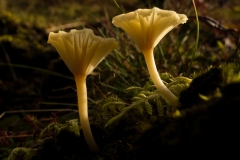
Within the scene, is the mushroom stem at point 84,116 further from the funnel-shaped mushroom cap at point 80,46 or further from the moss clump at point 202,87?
the moss clump at point 202,87

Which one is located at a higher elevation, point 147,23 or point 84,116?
point 147,23

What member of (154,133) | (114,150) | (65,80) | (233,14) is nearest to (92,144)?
(114,150)

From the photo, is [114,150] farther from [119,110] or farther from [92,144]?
[119,110]

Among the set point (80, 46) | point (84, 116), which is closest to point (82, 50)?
point (80, 46)

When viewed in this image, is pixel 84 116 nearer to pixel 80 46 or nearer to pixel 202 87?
pixel 80 46

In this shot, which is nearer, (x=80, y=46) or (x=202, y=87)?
(x=202, y=87)

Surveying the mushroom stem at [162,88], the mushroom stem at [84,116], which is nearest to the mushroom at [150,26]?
the mushroom stem at [162,88]
